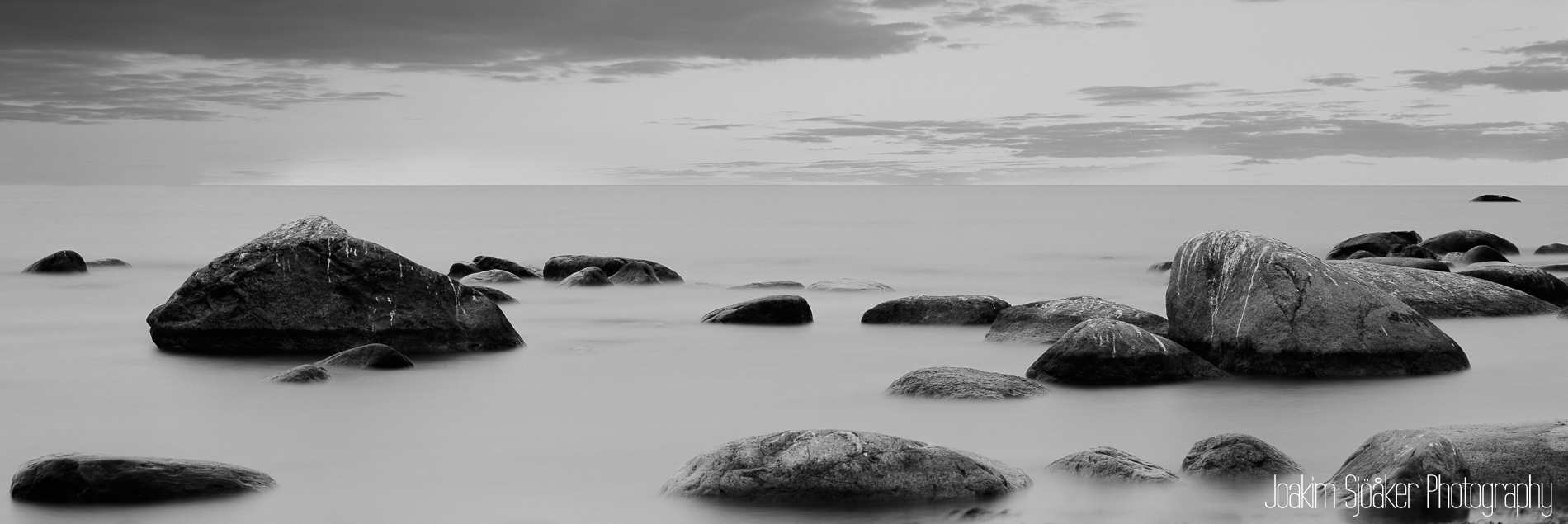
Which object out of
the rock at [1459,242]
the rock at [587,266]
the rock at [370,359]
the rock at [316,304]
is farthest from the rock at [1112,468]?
the rock at [1459,242]

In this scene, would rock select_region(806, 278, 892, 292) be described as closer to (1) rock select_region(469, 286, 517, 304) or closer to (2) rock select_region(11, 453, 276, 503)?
(1) rock select_region(469, 286, 517, 304)

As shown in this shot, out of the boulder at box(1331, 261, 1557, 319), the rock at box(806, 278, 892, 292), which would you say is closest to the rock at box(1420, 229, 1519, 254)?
the boulder at box(1331, 261, 1557, 319)

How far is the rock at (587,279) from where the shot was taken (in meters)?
17.0

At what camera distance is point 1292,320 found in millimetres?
9086

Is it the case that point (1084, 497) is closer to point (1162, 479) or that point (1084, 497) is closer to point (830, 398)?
point (1162, 479)

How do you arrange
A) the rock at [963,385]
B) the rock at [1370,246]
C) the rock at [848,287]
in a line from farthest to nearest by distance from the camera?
the rock at [1370,246], the rock at [848,287], the rock at [963,385]

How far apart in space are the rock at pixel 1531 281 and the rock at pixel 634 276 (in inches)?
371

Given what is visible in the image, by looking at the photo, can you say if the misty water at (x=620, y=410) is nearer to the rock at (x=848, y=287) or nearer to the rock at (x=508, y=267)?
the rock at (x=848, y=287)

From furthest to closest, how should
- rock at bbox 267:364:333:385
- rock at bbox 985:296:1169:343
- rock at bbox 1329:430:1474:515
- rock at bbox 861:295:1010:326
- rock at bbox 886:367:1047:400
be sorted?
rock at bbox 861:295:1010:326, rock at bbox 985:296:1169:343, rock at bbox 267:364:333:385, rock at bbox 886:367:1047:400, rock at bbox 1329:430:1474:515

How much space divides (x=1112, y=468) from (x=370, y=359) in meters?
5.47

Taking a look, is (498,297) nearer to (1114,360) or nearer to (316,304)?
(316,304)

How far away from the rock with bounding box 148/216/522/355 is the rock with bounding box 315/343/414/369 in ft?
2.67

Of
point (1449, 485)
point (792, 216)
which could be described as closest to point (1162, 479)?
point (1449, 485)

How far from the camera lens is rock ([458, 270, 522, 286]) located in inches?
689
